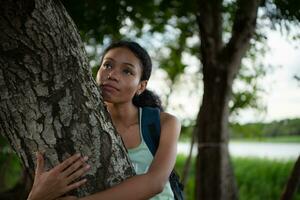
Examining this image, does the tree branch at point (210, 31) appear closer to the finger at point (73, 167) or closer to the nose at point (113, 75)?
the nose at point (113, 75)

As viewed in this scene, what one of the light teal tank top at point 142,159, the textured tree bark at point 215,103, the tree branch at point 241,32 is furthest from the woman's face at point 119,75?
the textured tree bark at point 215,103

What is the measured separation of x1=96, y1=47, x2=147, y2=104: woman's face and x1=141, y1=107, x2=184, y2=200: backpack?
123 mm

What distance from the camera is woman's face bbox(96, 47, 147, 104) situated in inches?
66.9

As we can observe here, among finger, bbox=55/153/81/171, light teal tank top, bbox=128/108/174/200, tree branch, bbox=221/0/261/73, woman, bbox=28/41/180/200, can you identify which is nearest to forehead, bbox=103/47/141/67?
woman, bbox=28/41/180/200

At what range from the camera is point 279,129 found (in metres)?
6.09

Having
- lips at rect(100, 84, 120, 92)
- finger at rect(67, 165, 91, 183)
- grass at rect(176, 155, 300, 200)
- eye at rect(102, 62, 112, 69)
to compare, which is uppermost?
eye at rect(102, 62, 112, 69)

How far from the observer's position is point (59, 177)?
1.30 m

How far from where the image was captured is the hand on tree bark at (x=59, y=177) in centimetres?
130

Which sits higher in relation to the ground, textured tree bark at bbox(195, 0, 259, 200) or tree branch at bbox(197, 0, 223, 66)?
tree branch at bbox(197, 0, 223, 66)

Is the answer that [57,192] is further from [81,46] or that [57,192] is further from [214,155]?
[214,155]

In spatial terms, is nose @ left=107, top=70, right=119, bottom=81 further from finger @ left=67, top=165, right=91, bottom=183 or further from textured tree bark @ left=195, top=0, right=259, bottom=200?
textured tree bark @ left=195, top=0, right=259, bottom=200

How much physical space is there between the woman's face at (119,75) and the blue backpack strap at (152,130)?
0.14 meters

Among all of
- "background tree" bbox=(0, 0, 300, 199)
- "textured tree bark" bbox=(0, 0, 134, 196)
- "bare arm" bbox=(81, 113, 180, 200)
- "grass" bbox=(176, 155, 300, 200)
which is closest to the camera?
"textured tree bark" bbox=(0, 0, 134, 196)

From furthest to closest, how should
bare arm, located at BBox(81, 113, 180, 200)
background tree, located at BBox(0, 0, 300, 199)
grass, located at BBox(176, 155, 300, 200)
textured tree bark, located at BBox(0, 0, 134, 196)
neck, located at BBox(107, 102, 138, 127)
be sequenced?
1. grass, located at BBox(176, 155, 300, 200)
2. background tree, located at BBox(0, 0, 300, 199)
3. neck, located at BBox(107, 102, 138, 127)
4. bare arm, located at BBox(81, 113, 180, 200)
5. textured tree bark, located at BBox(0, 0, 134, 196)
